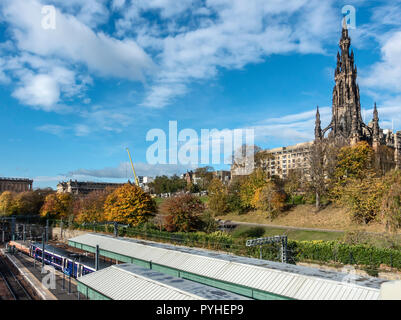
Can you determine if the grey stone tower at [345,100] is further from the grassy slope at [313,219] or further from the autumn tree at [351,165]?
the grassy slope at [313,219]

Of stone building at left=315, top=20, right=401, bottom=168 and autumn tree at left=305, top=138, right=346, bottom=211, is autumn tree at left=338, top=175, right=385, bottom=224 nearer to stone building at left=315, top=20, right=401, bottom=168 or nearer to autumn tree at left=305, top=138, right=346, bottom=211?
autumn tree at left=305, top=138, right=346, bottom=211

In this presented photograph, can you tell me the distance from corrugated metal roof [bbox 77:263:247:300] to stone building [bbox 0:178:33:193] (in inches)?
7308

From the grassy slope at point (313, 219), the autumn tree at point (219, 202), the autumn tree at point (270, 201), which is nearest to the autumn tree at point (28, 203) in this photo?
the autumn tree at point (219, 202)

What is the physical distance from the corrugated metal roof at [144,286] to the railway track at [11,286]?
15.1 metres

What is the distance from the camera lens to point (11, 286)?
115ft

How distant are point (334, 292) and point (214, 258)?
10.8 meters

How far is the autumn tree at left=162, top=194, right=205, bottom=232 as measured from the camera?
170 feet

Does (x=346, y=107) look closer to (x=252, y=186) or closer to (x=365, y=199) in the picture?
(x=252, y=186)

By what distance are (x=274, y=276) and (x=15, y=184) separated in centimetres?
20566

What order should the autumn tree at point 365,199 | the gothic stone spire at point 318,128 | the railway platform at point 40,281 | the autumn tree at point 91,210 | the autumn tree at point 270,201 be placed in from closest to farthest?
the railway platform at point 40,281 → the autumn tree at point 365,199 → the autumn tree at point 270,201 → the autumn tree at point 91,210 → the gothic stone spire at point 318,128

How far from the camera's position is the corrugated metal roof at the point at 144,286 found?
622 inches

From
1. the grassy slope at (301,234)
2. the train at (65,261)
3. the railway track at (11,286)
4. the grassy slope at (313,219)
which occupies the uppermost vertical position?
the grassy slope at (313,219)
